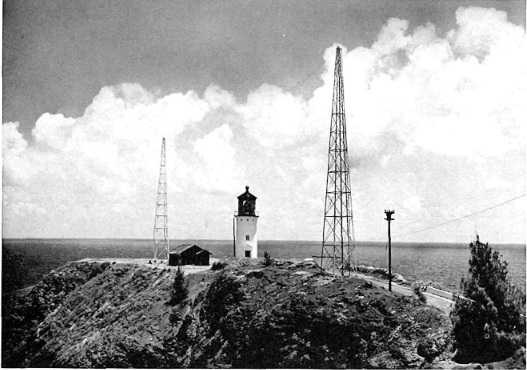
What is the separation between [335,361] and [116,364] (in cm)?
879

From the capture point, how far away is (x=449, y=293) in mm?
18125

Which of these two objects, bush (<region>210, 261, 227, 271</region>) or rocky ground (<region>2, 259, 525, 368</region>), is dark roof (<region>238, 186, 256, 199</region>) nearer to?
rocky ground (<region>2, 259, 525, 368</region>)

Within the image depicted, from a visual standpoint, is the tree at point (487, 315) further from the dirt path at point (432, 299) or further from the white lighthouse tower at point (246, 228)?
the white lighthouse tower at point (246, 228)

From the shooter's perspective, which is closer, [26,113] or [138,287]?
[26,113]

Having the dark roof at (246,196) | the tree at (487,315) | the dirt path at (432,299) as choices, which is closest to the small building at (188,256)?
the dark roof at (246,196)

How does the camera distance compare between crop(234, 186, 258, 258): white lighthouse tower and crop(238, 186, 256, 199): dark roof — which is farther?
crop(234, 186, 258, 258): white lighthouse tower

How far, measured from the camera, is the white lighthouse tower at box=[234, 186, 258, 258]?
22.7 metres

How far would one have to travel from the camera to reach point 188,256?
25594mm

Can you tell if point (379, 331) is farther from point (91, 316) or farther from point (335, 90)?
point (91, 316)

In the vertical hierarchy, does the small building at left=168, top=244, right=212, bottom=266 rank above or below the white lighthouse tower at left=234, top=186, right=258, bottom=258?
below

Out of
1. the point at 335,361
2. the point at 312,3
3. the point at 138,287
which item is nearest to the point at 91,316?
the point at 138,287

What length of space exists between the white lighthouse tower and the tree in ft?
37.3

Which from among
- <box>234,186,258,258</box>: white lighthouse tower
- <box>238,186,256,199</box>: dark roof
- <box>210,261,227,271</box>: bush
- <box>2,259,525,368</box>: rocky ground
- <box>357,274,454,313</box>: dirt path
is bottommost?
<box>2,259,525,368</box>: rocky ground

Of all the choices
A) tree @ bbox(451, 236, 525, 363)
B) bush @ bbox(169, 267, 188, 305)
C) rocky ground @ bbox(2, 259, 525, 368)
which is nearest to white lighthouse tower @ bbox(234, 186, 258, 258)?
rocky ground @ bbox(2, 259, 525, 368)
